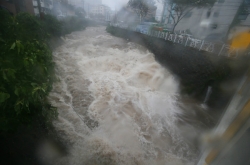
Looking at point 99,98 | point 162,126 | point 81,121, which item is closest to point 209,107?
point 162,126

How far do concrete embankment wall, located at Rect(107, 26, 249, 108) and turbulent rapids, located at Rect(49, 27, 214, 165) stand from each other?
618 millimetres

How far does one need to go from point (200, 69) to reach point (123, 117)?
4486 millimetres

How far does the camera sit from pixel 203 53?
21.9 feet

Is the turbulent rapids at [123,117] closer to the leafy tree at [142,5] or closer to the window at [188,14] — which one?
the window at [188,14]

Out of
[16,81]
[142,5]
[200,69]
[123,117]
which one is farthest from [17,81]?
[142,5]

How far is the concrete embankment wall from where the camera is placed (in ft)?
18.2

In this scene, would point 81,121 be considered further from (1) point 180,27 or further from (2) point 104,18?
(2) point 104,18

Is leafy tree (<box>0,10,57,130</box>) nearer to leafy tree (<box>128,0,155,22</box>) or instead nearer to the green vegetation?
the green vegetation

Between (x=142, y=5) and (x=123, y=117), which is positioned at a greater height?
(x=142, y=5)

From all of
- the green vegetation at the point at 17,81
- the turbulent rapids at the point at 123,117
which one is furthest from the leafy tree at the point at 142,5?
the green vegetation at the point at 17,81

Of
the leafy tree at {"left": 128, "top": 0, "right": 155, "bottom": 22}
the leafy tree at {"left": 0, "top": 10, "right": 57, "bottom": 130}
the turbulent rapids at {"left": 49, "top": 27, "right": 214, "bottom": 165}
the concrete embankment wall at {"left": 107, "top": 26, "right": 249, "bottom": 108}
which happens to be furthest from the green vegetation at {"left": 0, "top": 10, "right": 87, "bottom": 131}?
the leafy tree at {"left": 128, "top": 0, "right": 155, "bottom": 22}

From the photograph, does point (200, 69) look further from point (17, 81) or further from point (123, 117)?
point (17, 81)

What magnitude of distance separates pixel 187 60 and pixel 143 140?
17.2 feet

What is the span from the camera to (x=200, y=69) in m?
6.63
